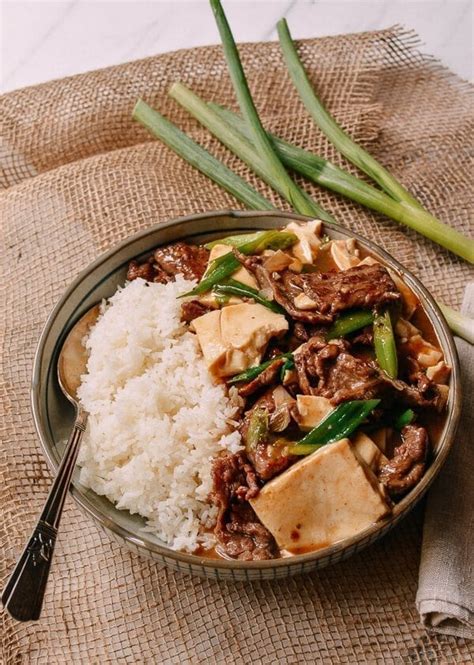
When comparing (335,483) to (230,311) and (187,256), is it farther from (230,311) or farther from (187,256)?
(187,256)

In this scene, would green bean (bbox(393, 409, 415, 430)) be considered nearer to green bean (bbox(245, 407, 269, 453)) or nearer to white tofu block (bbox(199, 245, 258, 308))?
green bean (bbox(245, 407, 269, 453))

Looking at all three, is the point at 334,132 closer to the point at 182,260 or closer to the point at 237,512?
the point at 182,260

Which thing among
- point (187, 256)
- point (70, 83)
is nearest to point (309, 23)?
point (70, 83)

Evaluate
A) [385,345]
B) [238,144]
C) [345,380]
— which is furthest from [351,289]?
[238,144]

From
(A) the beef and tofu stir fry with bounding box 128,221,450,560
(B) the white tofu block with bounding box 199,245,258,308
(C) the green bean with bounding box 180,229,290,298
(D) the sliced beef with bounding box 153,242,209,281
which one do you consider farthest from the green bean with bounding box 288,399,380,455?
(D) the sliced beef with bounding box 153,242,209,281

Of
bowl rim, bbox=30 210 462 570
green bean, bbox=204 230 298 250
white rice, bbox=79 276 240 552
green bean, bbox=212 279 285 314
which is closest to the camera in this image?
bowl rim, bbox=30 210 462 570

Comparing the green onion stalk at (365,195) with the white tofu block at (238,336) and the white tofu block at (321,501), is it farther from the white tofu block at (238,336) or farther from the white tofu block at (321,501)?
the white tofu block at (321,501)
